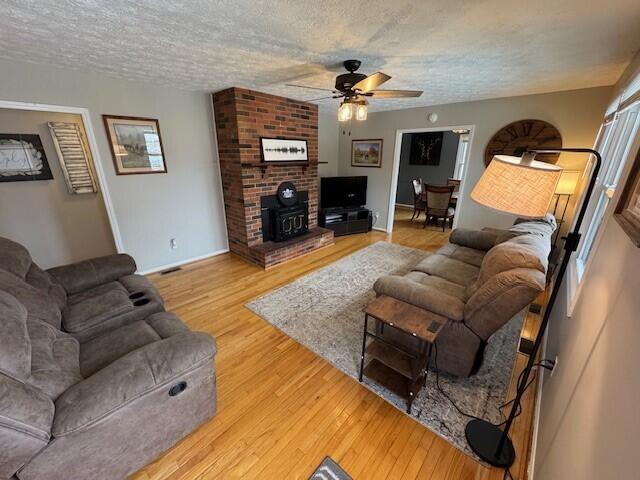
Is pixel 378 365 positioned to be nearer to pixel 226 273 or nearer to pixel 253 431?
pixel 253 431

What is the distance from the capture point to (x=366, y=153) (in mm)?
5223

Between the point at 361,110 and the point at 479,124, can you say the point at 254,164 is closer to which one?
the point at 361,110

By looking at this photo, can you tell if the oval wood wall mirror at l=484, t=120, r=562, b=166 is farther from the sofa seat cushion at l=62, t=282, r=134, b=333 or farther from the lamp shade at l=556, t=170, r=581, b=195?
the sofa seat cushion at l=62, t=282, r=134, b=333

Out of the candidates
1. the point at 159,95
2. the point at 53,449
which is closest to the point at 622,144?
the point at 53,449

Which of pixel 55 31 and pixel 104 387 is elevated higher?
pixel 55 31

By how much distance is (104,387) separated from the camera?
109 cm

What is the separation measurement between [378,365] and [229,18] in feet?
8.01

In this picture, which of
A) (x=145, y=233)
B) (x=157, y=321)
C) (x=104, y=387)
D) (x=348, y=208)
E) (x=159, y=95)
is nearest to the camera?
(x=104, y=387)

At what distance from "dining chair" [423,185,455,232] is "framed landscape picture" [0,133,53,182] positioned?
19.5ft

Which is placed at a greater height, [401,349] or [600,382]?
[600,382]

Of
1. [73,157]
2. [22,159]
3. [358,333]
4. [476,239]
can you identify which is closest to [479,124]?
[476,239]

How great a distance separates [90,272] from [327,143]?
454cm

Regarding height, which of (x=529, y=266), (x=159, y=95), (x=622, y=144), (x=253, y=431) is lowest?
(x=253, y=431)

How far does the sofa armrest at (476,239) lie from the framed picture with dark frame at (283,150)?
252cm
